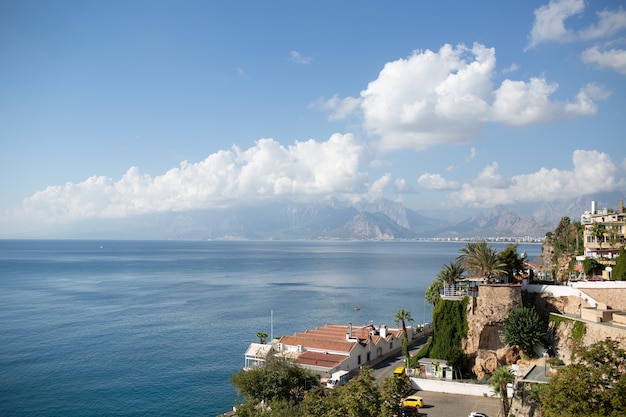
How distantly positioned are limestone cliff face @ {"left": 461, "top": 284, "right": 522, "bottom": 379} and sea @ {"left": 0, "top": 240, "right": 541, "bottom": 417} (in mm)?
20605

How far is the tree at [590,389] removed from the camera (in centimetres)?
2080

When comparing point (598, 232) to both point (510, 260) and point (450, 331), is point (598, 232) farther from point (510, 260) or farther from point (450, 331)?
point (450, 331)

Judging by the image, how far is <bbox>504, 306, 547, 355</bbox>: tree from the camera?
34.8 meters

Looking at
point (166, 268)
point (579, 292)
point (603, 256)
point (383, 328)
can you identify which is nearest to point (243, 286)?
point (166, 268)

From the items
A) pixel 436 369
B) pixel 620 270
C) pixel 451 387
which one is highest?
pixel 620 270

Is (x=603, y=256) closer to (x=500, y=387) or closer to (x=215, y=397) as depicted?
(x=500, y=387)

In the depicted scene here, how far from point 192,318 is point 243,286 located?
42.5 meters

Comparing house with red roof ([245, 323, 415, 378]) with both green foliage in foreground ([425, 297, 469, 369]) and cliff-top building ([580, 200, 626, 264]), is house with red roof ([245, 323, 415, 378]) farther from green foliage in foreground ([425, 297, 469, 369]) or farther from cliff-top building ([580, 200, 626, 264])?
cliff-top building ([580, 200, 626, 264])

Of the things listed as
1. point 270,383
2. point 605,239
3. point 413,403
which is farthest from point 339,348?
point 605,239

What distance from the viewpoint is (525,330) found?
34.9 m

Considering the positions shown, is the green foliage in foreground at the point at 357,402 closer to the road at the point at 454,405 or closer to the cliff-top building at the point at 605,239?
the road at the point at 454,405

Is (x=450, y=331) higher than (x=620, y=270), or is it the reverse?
(x=620, y=270)

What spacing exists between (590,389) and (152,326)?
61.9 m

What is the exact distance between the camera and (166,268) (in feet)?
551
